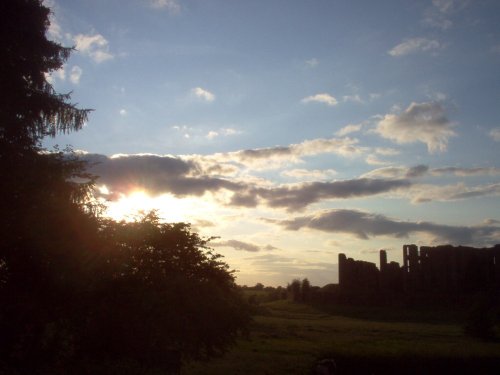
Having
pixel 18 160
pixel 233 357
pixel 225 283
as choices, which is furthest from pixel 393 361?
pixel 18 160

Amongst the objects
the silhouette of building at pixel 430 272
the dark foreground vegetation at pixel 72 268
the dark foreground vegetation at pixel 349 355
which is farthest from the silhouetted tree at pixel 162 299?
the silhouette of building at pixel 430 272

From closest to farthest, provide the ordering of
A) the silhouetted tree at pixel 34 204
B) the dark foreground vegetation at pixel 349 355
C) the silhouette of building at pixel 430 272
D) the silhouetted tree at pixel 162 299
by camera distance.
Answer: the silhouetted tree at pixel 34 204 < the silhouetted tree at pixel 162 299 < the dark foreground vegetation at pixel 349 355 < the silhouette of building at pixel 430 272

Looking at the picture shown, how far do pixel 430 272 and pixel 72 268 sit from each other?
90752 mm

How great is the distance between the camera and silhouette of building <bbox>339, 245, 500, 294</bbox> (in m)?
94.2

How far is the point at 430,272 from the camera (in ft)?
318

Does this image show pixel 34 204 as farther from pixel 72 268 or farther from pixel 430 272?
pixel 430 272

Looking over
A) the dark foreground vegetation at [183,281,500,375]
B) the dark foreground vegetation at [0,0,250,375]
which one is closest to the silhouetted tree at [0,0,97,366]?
the dark foreground vegetation at [0,0,250,375]

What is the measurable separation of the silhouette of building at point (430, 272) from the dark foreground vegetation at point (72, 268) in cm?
8348

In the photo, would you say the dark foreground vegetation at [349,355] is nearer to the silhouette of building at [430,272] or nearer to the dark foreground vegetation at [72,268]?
the dark foreground vegetation at [72,268]

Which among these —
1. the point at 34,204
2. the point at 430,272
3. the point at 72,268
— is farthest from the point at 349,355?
the point at 430,272

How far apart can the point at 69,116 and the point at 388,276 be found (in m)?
91.5

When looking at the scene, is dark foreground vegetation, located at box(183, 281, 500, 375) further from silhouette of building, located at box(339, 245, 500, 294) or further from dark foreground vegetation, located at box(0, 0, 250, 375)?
silhouette of building, located at box(339, 245, 500, 294)

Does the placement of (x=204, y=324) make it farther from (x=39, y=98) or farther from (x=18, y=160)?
(x=39, y=98)

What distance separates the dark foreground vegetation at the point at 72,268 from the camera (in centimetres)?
1466
